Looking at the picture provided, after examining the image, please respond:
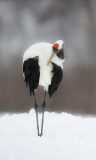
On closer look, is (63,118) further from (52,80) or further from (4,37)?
(4,37)

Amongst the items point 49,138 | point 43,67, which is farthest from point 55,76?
point 49,138

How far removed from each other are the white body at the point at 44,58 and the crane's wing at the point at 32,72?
0.02m

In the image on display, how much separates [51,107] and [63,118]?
0.39ft

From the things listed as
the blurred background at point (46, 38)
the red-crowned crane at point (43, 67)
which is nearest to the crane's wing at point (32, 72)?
the red-crowned crane at point (43, 67)

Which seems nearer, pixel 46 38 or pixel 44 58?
pixel 44 58

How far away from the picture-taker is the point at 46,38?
1901 mm

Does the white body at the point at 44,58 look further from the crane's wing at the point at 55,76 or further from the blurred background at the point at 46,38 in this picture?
the blurred background at the point at 46,38

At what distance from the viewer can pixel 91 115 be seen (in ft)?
7.02

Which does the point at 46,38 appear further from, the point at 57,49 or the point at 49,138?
the point at 49,138

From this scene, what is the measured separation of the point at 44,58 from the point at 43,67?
52mm

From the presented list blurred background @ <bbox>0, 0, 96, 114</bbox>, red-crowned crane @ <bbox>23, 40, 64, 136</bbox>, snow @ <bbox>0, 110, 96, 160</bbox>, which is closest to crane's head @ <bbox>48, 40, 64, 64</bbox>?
red-crowned crane @ <bbox>23, 40, 64, 136</bbox>

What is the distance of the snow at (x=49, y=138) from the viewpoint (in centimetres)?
144

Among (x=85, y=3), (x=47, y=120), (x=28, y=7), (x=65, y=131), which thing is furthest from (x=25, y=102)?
(x=85, y=3)

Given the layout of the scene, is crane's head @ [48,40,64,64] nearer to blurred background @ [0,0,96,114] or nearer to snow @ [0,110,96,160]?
blurred background @ [0,0,96,114]
